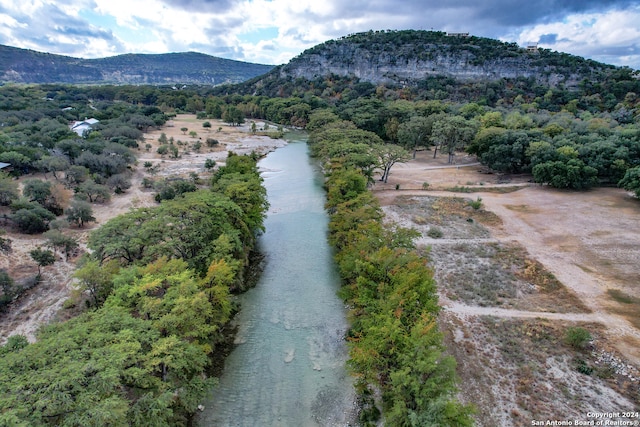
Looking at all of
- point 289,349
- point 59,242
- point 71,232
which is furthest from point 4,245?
point 289,349

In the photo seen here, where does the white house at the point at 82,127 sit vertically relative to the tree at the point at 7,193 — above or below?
above

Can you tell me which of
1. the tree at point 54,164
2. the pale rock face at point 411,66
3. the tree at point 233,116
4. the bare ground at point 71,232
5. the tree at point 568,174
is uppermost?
the pale rock face at point 411,66

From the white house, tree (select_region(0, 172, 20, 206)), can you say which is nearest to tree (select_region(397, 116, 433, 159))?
tree (select_region(0, 172, 20, 206))

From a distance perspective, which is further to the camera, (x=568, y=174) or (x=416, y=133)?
(x=416, y=133)

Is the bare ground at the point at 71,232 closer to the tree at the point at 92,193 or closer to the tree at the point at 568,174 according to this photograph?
the tree at the point at 92,193

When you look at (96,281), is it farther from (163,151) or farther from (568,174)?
(568,174)

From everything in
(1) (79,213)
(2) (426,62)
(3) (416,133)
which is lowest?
(1) (79,213)

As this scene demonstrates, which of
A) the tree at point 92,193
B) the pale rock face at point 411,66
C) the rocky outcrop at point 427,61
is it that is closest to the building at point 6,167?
the tree at point 92,193
